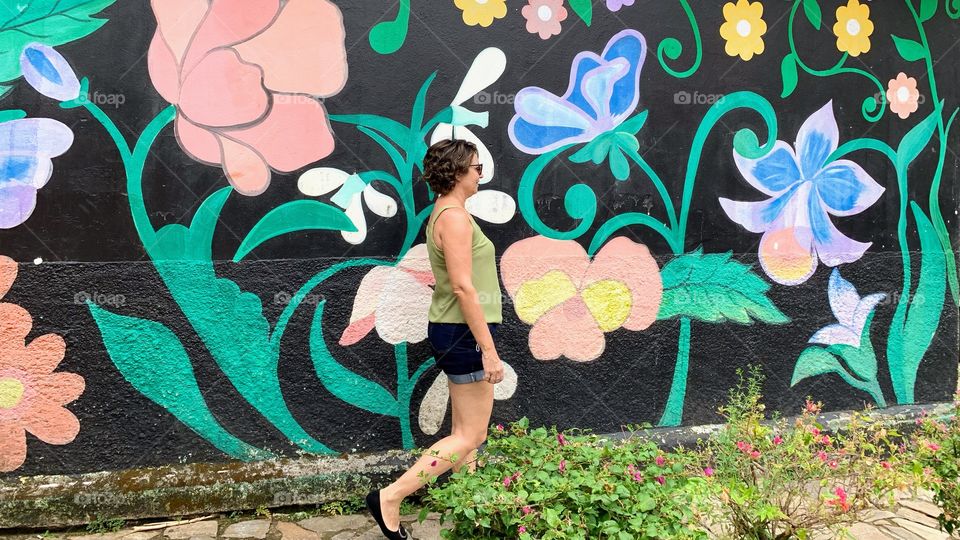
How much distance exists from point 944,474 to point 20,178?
4.26 metres

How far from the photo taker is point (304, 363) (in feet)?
11.7

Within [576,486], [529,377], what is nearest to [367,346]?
[529,377]

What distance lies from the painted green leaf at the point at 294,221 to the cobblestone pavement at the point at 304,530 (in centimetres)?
130

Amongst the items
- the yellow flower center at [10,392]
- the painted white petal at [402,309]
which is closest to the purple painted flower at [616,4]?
the painted white petal at [402,309]

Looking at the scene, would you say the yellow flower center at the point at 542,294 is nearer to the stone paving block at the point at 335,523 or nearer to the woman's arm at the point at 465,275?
the woman's arm at the point at 465,275

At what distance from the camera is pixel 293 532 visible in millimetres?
3336

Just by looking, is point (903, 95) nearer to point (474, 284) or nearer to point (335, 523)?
point (474, 284)

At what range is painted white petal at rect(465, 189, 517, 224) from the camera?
3752mm

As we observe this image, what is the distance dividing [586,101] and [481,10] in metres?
0.75

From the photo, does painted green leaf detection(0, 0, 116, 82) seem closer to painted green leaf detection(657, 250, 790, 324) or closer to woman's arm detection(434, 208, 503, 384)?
woman's arm detection(434, 208, 503, 384)

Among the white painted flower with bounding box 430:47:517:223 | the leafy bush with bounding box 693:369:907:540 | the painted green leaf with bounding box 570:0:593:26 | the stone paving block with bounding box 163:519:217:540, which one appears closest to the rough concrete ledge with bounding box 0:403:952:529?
the stone paving block with bounding box 163:519:217:540

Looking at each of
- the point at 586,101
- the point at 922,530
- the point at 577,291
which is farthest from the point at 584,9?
the point at 922,530

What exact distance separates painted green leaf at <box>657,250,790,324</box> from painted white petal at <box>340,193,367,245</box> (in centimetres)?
172

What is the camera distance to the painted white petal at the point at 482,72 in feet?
12.1
